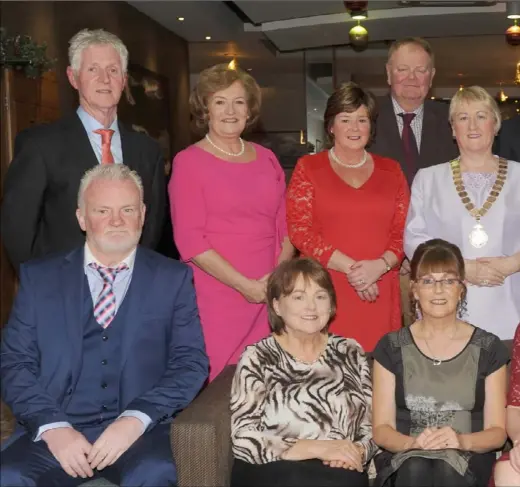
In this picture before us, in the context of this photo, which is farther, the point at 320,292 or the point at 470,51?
the point at 470,51

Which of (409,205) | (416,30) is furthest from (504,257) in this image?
(416,30)

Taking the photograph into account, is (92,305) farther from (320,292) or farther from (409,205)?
(409,205)

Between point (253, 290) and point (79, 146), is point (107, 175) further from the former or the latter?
point (253, 290)

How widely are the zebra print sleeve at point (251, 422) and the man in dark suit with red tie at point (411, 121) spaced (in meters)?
1.47

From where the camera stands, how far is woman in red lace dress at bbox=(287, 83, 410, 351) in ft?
11.6

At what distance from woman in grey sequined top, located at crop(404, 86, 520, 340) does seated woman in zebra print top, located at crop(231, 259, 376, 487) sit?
2.05 feet

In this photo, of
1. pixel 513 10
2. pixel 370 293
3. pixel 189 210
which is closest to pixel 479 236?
pixel 370 293

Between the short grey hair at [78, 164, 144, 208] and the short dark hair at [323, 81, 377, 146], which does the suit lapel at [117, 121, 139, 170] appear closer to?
the short grey hair at [78, 164, 144, 208]

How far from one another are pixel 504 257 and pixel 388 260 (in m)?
0.45

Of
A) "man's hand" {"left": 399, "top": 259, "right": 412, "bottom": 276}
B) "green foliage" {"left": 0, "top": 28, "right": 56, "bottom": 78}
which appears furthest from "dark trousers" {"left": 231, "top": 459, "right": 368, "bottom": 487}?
"green foliage" {"left": 0, "top": 28, "right": 56, "bottom": 78}

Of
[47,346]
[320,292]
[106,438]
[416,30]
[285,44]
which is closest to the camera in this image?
[106,438]

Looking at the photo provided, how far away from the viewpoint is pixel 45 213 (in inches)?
131

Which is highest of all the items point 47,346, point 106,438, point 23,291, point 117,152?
point 117,152

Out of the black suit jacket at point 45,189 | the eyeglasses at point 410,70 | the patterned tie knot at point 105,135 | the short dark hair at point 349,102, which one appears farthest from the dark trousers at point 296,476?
the eyeglasses at point 410,70
